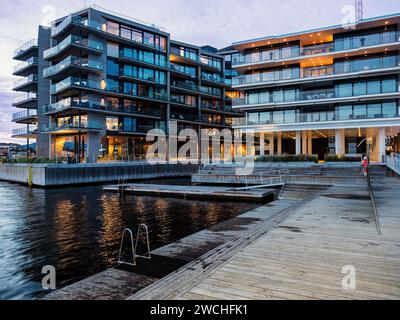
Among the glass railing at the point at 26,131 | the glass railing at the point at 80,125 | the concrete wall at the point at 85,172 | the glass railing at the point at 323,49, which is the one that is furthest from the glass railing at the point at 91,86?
the glass railing at the point at 323,49

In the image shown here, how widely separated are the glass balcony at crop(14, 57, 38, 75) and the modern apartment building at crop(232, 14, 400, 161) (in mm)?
35185

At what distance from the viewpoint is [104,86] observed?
46.1m

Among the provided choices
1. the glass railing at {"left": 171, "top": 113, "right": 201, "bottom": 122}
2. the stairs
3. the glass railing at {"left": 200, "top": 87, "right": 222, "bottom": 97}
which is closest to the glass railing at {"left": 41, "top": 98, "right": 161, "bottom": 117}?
the glass railing at {"left": 171, "top": 113, "right": 201, "bottom": 122}

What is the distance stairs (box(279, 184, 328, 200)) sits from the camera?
62.5ft

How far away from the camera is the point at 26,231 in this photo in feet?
42.0

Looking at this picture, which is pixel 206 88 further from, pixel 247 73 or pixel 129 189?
pixel 129 189

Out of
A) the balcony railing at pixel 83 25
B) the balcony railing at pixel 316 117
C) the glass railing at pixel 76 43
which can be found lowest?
the balcony railing at pixel 316 117

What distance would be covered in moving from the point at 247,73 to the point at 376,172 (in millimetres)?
23613

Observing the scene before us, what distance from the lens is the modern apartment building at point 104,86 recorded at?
44.2 metres

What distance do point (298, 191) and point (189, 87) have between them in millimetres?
44342

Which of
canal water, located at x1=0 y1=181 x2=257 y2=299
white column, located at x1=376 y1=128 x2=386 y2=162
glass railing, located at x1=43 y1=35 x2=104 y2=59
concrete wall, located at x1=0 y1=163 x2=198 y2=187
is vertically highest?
glass railing, located at x1=43 y1=35 x2=104 y2=59

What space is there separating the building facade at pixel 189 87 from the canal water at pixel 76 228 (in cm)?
1906

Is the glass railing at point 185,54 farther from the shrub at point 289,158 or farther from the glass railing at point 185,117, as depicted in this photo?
the shrub at point 289,158

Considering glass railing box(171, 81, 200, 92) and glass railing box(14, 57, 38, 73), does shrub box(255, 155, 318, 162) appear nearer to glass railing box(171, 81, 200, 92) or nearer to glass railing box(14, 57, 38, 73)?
glass railing box(171, 81, 200, 92)
